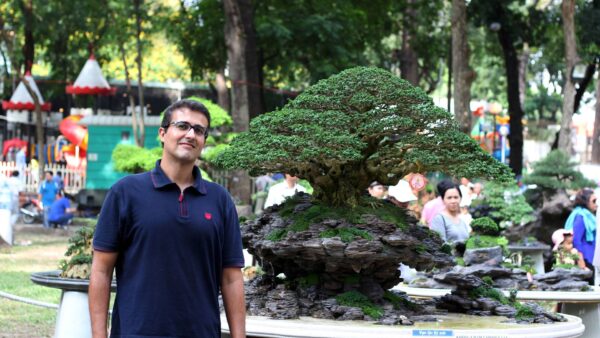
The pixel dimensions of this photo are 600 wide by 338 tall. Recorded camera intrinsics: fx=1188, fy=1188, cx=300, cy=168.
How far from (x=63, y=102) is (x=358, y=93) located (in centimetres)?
4417

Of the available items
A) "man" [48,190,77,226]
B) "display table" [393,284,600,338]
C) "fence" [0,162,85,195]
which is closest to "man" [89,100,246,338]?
"display table" [393,284,600,338]

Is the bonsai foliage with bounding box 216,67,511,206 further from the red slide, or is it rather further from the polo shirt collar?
the red slide

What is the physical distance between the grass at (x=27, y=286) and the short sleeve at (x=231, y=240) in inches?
321

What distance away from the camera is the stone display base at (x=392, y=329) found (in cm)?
750

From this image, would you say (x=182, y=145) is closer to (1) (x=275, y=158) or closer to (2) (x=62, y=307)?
(1) (x=275, y=158)

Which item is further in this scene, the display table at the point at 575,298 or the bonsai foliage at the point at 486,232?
the bonsai foliage at the point at 486,232

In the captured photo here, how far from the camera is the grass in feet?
45.8

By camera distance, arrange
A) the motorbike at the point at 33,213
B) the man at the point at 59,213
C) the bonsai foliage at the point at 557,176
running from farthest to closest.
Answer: the motorbike at the point at 33,213 < the man at the point at 59,213 < the bonsai foliage at the point at 557,176

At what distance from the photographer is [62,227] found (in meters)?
30.9

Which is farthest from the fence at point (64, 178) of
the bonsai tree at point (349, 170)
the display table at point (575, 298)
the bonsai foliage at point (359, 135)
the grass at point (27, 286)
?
the bonsai foliage at point (359, 135)

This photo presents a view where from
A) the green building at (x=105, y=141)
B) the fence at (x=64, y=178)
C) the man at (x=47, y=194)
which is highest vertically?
the green building at (x=105, y=141)

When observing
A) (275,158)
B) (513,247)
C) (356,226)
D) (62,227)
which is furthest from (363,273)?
(62,227)

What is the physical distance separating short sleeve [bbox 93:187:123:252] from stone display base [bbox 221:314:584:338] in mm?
2630

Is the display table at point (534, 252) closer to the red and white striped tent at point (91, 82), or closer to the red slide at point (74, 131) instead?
the red and white striped tent at point (91, 82)
